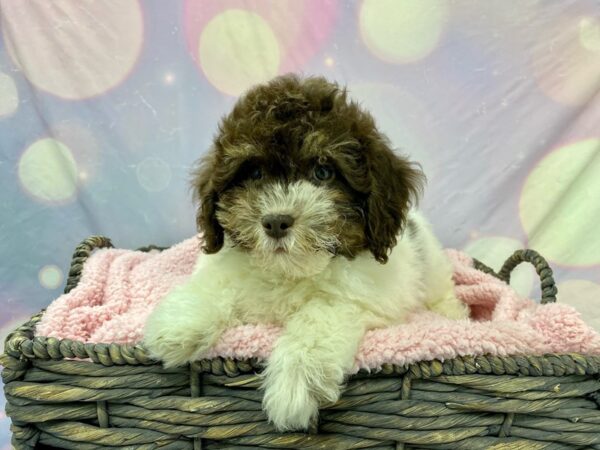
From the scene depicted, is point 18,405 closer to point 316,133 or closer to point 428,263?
point 316,133

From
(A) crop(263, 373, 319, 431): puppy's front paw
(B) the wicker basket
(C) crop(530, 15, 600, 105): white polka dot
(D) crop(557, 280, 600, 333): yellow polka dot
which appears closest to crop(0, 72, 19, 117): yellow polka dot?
(B) the wicker basket

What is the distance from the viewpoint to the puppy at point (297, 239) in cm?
164

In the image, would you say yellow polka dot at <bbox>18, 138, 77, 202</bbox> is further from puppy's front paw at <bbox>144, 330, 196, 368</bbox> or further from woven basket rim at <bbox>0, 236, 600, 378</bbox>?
puppy's front paw at <bbox>144, 330, 196, 368</bbox>

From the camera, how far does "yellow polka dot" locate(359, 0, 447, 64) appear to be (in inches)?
122

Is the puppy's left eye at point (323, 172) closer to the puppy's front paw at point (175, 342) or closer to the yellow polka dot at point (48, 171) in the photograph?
the puppy's front paw at point (175, 342)

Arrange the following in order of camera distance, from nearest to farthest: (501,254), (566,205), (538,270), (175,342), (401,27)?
(175,342) < (538,270) < (401,27) < (566,205) < (501,254)

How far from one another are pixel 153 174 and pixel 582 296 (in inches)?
108

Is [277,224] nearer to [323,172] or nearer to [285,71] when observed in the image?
[323,172]

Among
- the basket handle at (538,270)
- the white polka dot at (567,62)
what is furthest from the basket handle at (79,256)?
the white polka dot at (567,62)

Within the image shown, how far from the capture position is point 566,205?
10.6ft

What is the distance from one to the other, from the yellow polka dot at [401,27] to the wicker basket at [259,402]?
202 centimetres

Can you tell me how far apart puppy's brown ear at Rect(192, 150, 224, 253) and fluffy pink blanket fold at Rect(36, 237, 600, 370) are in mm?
373

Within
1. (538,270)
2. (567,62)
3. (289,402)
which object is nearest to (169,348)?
(289,402)

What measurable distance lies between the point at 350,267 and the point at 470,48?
186cm
